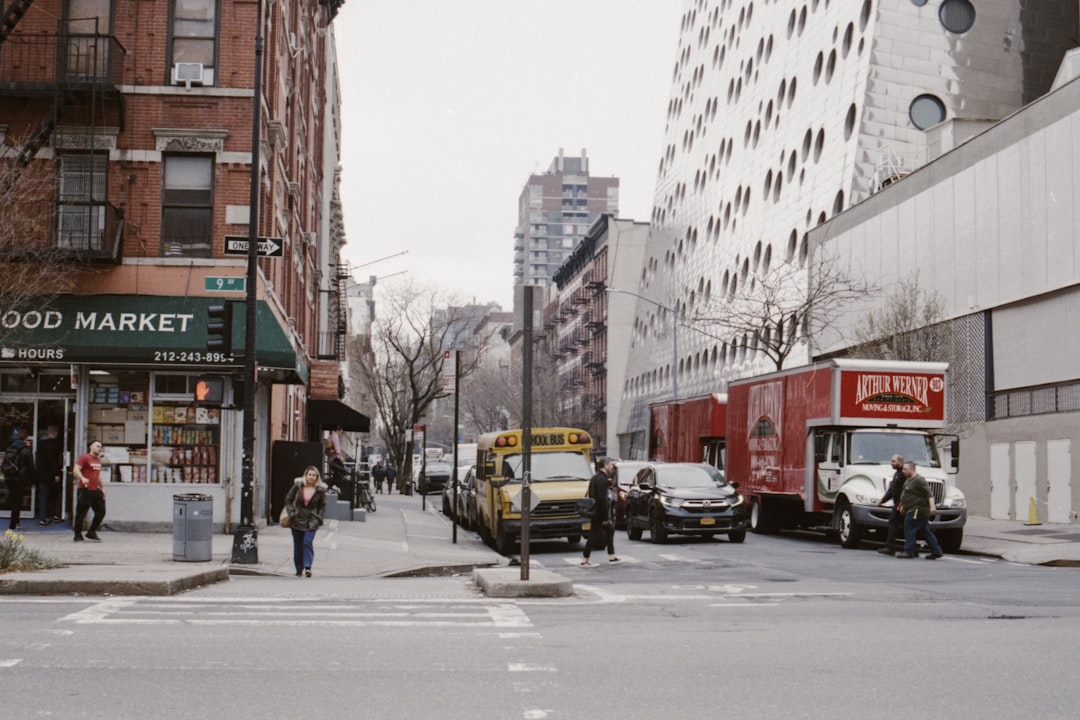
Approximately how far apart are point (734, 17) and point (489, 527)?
53.0 m

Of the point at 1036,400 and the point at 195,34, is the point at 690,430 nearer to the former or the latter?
the point at 1036,400

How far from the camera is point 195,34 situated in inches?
987

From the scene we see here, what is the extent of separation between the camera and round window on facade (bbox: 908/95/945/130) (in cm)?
4875

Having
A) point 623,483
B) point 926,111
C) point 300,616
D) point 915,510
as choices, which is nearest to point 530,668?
point 300,616

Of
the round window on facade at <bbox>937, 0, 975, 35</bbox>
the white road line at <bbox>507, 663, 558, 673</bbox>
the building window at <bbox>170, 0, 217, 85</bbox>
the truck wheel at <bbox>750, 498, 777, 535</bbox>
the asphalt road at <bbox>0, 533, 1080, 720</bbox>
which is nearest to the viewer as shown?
the asphalt road at <bbox>0, 533, 1080, 720</bbox>

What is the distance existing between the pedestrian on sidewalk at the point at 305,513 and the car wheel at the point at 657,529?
10.0 metres

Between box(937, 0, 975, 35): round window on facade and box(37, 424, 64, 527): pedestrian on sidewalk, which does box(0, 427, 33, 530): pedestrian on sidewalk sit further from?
box(937, 0, 975, 35): round window on facade

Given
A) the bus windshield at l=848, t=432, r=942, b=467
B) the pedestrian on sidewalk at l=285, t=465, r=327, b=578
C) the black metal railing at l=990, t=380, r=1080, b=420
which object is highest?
the black metal railing at l=990, t=380, r=1080, b=420

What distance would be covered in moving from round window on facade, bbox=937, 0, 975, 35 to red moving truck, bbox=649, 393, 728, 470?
20893 mm

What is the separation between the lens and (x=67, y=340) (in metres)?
23.2

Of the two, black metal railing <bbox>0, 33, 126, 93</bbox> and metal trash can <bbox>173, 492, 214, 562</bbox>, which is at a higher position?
black metal railing <bbox>0, 33, 126, 93</bbox>

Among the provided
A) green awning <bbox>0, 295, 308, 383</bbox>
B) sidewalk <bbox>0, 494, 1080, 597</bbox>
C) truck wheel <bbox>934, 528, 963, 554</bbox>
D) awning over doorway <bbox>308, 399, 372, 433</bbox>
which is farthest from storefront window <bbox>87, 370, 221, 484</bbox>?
awning over doorway <bbox>308, 399, 372, 433</bbox>

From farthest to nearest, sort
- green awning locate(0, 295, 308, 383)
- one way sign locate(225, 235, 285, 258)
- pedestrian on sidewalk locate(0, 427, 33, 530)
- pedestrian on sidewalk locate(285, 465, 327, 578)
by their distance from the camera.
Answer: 1. green awning locate(0, 295, 308, 383)
2. pedestrian on sidewalk locate(0, 427, 33, 530)
3. one way sign locate(225, 235, 285, 258)
4. pedestrian on sidewalk locate(285, 465, 327, 578)

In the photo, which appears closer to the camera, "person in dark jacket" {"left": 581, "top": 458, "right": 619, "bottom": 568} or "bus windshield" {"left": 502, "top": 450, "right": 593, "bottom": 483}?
"person in dark jacket" {"left": 581, "top": 458, "right": 619, "bottom": 568}
